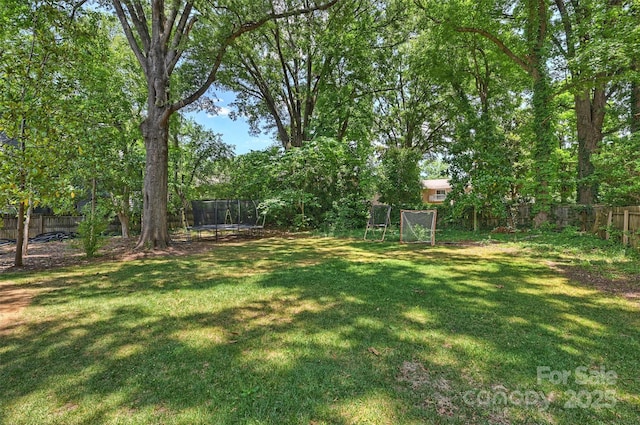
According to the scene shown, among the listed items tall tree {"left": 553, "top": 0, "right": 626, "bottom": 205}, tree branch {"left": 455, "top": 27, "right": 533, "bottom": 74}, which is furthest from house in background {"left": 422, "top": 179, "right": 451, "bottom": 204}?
tree branch {"left": 455, "top": 27, "right": 533, "bottom": 74}

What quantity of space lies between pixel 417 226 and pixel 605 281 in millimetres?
5892

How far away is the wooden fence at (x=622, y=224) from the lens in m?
7.45

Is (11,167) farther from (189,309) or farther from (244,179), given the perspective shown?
(244,179)

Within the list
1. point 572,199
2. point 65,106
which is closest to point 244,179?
point 65,106

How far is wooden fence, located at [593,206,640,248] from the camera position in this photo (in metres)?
7.45

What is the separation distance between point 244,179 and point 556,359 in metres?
14.5

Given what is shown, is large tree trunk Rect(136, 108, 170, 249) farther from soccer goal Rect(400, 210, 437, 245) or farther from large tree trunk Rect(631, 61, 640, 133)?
large tree trunk Rect(631, 61, 640, 133)

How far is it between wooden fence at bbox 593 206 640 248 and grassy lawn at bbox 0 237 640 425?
13.2 ft

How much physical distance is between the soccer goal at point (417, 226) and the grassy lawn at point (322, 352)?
17.1 feet

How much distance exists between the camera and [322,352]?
2826 millimetres

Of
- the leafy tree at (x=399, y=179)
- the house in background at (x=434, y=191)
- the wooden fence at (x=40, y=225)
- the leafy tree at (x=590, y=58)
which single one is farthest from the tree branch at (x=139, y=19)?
the house in background at (x=434, y=191)

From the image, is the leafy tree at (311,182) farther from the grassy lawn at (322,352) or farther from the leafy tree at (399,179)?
the grassy lawn at (322,352)

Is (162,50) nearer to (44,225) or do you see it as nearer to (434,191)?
(44,225)

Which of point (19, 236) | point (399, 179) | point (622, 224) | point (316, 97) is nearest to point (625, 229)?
point (622, 224)
